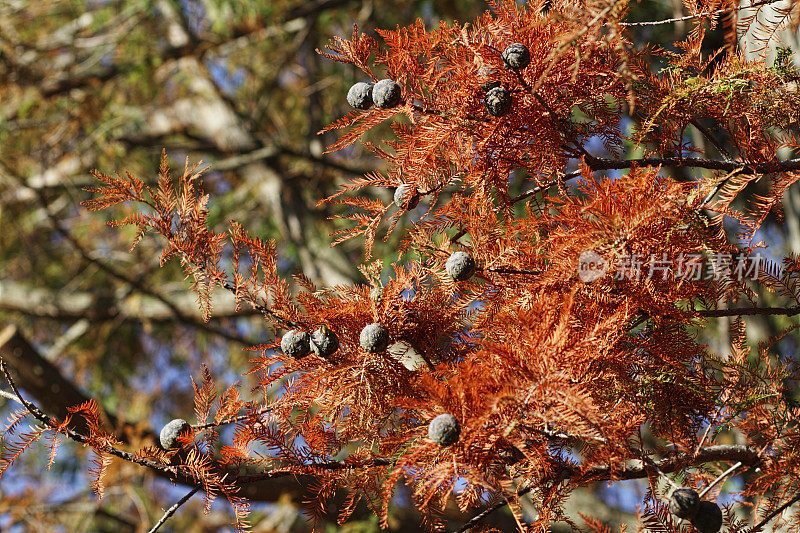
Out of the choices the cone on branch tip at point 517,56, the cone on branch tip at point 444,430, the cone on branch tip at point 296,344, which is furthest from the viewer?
the cone on branch tip at point 296,344

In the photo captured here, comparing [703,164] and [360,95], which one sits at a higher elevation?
[360,95]

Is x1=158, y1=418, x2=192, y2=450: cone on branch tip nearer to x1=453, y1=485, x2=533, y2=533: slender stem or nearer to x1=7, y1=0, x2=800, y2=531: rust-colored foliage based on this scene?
x1=7, y1=0, x2=800, y2=531: rust-colored foliage

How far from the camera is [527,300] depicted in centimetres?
107

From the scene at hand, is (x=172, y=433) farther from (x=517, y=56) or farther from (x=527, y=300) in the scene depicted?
(x=517, y=56)

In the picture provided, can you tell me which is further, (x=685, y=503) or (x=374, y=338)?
(x=374, y=338)

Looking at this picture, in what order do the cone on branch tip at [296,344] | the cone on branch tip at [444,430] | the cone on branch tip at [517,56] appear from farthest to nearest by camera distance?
the cone on branch tip at [296,344]
the cone on branch tip at [517,56]
the cone on branch tip at [444,430]

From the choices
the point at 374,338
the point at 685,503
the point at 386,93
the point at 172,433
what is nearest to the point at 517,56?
the point at 386,93

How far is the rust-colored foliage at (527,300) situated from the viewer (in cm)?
95

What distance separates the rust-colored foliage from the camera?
Result: 0.95 m

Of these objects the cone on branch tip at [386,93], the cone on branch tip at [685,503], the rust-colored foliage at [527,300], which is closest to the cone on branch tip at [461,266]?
the rust-colored foliage at [527,300]

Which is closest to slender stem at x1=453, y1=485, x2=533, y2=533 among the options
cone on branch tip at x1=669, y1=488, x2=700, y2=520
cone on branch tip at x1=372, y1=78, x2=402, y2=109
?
cone on branch tip at x1=669, y1=488, x2=700, y2=520

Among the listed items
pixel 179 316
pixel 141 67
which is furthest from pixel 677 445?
pixel 141 67

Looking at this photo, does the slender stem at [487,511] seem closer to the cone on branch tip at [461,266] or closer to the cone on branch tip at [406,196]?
the cone on branch tip at [461,266]

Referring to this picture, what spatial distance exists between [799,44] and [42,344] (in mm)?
5306
